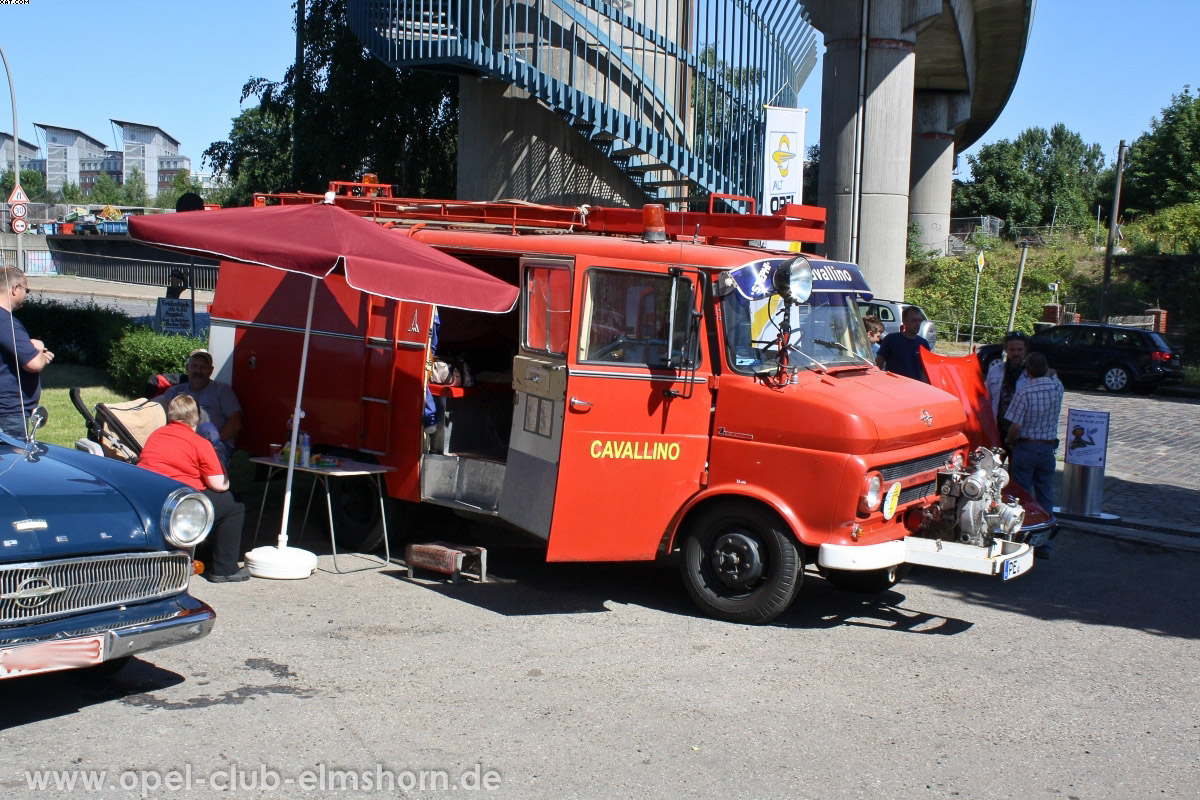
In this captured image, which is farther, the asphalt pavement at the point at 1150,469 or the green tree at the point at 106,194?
the green tree at the point at 106,194

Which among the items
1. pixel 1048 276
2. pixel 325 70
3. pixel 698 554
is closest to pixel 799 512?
pixel 698 554

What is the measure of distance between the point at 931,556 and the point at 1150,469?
8.94 m

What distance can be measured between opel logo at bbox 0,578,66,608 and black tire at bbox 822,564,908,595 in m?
5.14

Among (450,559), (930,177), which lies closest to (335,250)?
(450,559)

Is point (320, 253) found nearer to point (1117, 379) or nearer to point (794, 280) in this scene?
point (794, 280)

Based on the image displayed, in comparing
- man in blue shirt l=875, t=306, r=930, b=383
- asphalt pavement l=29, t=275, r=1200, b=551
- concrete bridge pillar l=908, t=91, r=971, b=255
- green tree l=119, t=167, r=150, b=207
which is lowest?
asphalt pavement l=29, t=275, r=1200, b=551

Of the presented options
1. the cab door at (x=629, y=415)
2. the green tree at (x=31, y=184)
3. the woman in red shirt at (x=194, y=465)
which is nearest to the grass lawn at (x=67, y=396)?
the woman in red shirt at (x=194, y=465)

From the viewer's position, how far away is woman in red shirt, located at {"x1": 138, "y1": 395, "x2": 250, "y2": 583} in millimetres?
7250

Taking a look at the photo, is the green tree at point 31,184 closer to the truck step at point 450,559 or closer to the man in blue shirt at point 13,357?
the man in blue shirt at point 13,357

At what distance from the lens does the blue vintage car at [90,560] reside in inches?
183

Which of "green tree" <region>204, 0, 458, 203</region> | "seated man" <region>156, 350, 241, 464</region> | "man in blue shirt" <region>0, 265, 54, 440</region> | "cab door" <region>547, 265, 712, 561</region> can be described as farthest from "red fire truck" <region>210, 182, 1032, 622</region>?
"green tree" <region>204, 0, 458, 203</region>

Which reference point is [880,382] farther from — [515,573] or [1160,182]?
[1160,182]

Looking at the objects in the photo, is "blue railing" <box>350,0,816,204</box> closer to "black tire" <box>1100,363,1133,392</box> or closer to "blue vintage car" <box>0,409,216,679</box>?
"blue vintage car" <box>0,409,216,679</box>

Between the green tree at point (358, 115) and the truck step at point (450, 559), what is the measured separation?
1546 cm
